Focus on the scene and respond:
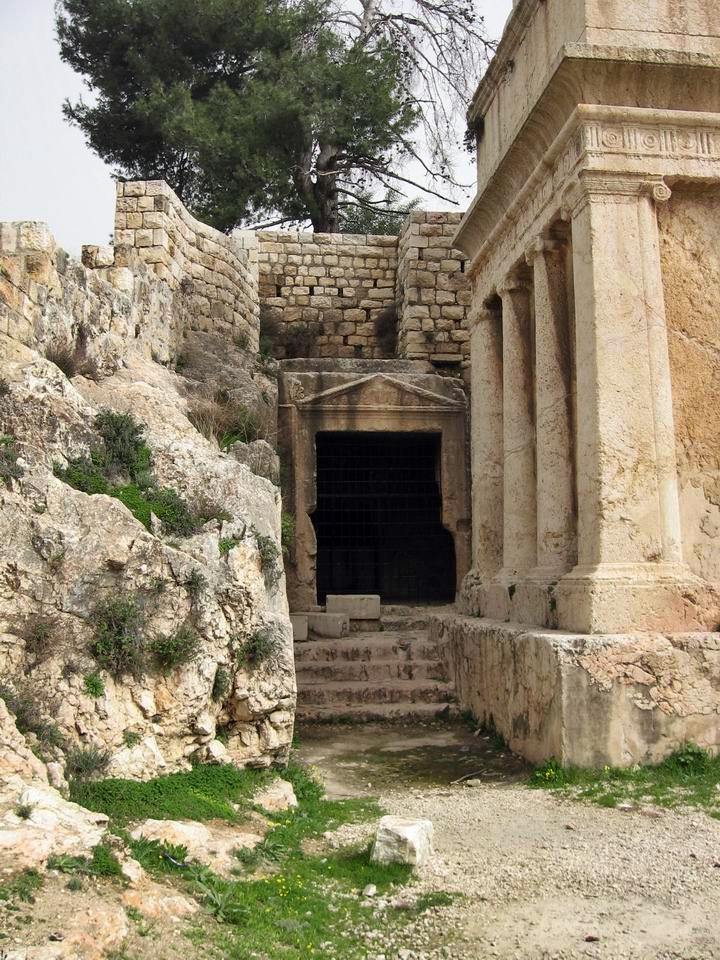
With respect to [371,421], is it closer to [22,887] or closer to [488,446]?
[488,446]

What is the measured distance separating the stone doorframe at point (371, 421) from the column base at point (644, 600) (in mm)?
6286

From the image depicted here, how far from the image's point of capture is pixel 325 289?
14.9m

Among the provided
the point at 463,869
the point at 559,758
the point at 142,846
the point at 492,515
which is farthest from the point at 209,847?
the point at 492,515

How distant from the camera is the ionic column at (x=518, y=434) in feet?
28.5

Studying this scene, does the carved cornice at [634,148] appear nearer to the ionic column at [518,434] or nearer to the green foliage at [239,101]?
the ionic column at [518,434]

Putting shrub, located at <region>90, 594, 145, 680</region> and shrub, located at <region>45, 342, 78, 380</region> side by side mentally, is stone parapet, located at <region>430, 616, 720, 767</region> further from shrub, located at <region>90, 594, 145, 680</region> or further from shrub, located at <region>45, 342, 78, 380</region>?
shrub, located at <region>45, 342, 78, 380</region>

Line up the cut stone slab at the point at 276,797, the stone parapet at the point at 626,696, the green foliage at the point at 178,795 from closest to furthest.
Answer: the green foliage at the point at 178,795 < the cut stone slab at the point at 276,797 < the stone parapet at the point at 626,696

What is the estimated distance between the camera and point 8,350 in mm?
6156

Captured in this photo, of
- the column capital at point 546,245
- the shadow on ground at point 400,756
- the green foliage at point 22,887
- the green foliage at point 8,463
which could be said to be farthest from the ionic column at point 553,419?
the green foliage at point 22,887

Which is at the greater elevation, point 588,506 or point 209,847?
point 588,506

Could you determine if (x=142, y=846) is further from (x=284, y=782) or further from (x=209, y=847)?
(x=284, y=782)

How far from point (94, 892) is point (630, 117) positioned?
662 centimetres

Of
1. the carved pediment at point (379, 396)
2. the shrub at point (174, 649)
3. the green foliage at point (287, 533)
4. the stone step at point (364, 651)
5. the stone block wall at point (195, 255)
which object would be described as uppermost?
the stone block wall at point (195, 255)

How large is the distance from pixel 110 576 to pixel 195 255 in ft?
26.7
